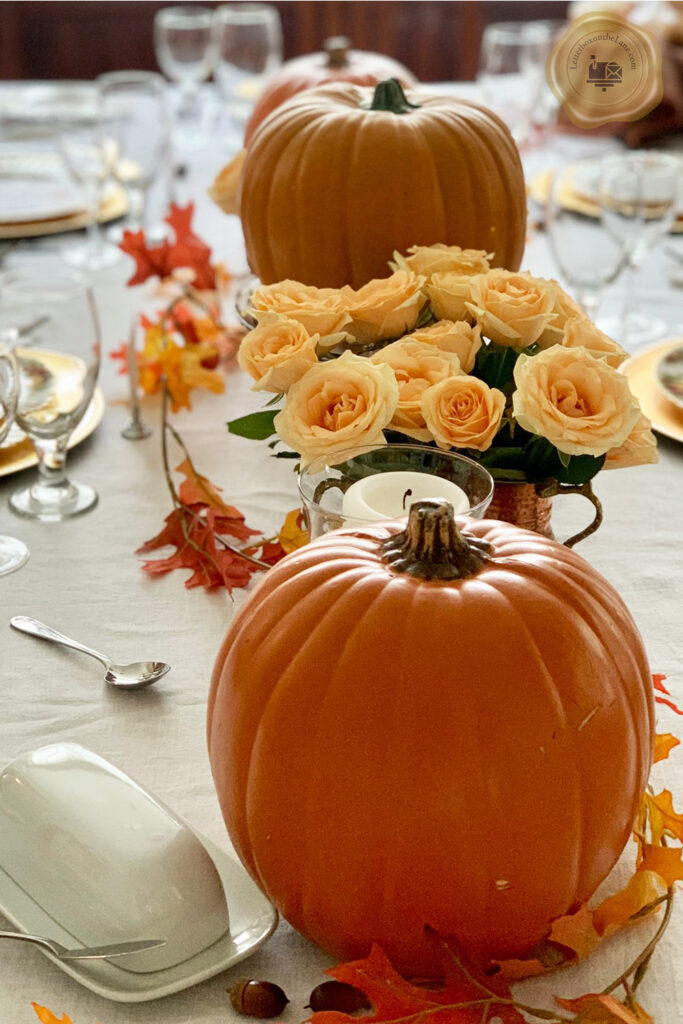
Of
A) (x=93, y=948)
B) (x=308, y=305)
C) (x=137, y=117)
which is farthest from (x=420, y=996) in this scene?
(x=137, y=117)

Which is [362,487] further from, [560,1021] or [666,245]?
[666,245]

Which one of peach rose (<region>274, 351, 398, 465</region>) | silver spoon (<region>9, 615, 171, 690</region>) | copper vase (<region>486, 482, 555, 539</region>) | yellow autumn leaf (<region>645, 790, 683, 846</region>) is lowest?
silver spoon (<region>9, 615, 171, 690</region>)

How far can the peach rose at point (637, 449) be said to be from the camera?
2.77 ft

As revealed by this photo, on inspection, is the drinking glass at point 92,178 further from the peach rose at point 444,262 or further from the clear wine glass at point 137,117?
the peach rose at point 444,262

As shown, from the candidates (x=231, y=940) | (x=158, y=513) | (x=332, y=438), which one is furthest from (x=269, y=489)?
(x=231, y=940)

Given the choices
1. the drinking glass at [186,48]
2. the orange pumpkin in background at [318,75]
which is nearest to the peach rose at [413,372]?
the orange pumpkin in background at [318,75]

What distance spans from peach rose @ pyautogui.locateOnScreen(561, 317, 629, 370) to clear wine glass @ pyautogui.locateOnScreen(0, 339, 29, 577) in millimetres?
431

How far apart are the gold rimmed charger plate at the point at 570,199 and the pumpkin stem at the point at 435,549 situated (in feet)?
4.20

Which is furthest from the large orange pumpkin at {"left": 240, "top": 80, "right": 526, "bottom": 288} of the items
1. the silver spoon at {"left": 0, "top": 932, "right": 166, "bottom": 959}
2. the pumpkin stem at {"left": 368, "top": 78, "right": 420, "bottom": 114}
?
the silver spoon at {"left": 0, "top": 932, "right": 166, "bottom": 959}

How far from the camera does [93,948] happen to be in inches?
22.8

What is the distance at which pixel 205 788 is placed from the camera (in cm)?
75

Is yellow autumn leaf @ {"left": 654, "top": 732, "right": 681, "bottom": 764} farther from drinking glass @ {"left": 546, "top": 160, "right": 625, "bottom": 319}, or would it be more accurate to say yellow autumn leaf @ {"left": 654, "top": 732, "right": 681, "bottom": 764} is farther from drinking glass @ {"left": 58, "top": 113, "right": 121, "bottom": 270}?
drinking glass @ {"left": 58, "top": 113, "right": 121, "bottom": 270}

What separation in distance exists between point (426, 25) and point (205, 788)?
2827 millimetres

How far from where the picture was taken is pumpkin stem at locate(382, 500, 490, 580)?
58 cm
